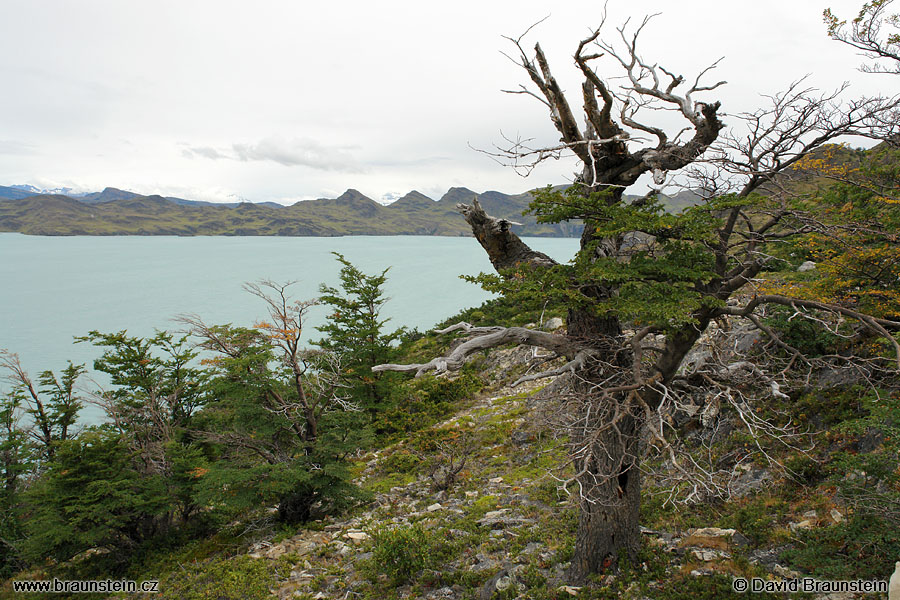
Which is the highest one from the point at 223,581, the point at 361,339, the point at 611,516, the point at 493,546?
the point at 361,339

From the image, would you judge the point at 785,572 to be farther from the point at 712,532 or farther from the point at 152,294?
the point at 152,294

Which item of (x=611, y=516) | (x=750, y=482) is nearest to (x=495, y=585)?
(x=611, y=516)

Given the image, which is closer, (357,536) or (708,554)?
(708,554)

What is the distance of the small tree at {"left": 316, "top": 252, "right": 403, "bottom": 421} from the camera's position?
1836 centimetres

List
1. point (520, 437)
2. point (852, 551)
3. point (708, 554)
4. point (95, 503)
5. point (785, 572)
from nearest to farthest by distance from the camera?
1. point (852, 551)
2. point (785, 572)
3. point (708, 554)
4. point (95, 503)
5. point (520, 437)

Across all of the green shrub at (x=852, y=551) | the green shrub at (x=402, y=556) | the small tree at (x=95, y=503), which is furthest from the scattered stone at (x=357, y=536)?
the green shrub at (x=852, y=551)

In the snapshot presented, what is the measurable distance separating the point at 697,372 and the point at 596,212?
108 inches

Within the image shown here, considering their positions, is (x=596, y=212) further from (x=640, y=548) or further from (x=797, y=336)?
(x=797, y=336)

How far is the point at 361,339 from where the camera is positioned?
18703mm

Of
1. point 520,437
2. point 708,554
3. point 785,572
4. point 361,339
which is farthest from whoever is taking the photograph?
point 361,339

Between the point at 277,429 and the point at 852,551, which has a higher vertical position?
the point at 852,551

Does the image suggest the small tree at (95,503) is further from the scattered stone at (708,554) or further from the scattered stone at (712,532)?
the scattered stone at (712,532)

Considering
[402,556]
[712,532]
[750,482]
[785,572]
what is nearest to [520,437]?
[750,482]

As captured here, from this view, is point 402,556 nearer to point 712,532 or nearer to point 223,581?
point 223,581
